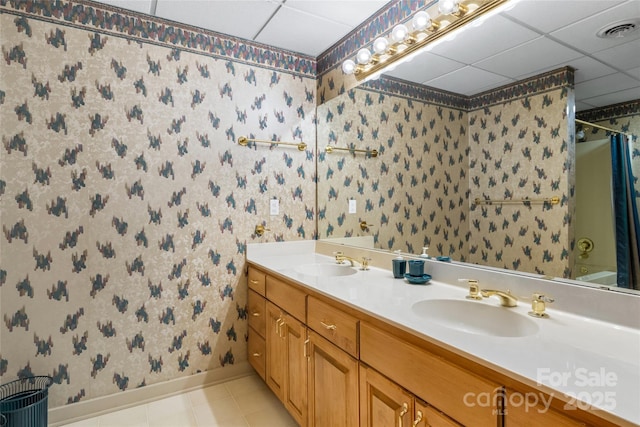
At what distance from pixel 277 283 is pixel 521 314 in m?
1.27

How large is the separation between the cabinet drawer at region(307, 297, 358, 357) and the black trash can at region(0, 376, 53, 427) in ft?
4.84

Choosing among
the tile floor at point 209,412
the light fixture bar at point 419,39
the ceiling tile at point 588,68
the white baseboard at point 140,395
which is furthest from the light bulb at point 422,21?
the white baseboard at point 140,395

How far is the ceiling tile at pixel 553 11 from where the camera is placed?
1112mm

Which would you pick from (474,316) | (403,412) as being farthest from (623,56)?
(403,412)

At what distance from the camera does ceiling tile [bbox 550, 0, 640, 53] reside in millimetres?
1030

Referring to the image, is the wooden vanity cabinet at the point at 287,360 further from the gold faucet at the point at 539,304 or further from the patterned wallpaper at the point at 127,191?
the gold faucet at the point at 539,304

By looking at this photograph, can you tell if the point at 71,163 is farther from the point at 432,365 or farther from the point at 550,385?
the point at 550,385

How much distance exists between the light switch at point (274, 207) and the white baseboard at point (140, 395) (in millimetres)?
1151

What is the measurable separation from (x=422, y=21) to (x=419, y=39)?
101 millimetres

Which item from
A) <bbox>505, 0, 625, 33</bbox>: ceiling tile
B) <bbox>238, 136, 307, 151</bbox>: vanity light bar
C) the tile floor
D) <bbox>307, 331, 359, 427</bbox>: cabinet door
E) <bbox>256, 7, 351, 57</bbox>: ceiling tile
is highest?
<bbox>256, 7, 351, 57</bbox>: ceiling tile

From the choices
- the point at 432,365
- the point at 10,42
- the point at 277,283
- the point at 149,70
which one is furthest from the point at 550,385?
the point at 10,42

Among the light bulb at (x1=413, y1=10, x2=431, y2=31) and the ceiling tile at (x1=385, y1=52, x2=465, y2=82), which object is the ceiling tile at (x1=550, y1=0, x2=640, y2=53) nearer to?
the ceiling tile at (x1=385, y1=52, x2=465, y2=82)

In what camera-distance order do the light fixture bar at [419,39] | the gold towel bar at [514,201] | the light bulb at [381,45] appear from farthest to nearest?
the light bulb at [381,45] → the light fixture bar at [419,39] → the gold towel bar at [514,201]

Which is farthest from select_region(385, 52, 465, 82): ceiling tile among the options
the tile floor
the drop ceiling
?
the tile floor
